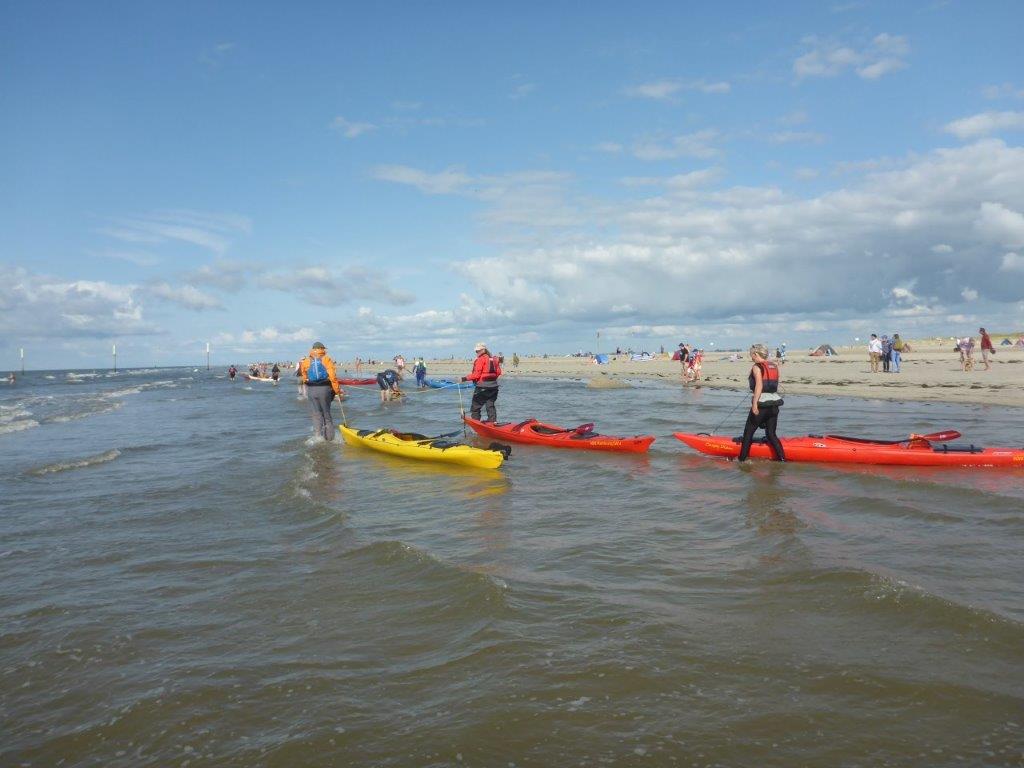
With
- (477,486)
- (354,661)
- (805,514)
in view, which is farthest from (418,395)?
(354,661)

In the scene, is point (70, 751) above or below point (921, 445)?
below

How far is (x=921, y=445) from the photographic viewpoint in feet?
37.6

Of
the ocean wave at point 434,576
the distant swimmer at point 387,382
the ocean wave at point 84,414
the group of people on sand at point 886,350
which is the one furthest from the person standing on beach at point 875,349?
the ocean wave at point 84,414

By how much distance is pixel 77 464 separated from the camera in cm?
1388

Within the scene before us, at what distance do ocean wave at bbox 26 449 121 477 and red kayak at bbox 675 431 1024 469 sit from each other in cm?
Result: 1336

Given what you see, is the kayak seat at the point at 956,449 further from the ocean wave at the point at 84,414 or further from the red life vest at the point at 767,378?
the ocean wave at the point at 84,414

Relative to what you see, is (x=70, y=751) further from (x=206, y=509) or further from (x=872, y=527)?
(x=872, y=527)

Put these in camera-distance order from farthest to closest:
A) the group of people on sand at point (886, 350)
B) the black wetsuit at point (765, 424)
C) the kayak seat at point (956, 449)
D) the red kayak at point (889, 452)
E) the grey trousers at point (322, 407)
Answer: the group of people on sand at point (886, 350) < the grey trousers at point (322, 407) < the black wetsuit at point (765, 424) < the kayak seat at point (956, 449) < the red kayak at point (889, 452)

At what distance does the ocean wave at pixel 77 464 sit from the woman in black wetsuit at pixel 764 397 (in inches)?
544

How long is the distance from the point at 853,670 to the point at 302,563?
17.2 feet

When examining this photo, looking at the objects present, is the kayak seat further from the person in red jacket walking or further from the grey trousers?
the grey trousers

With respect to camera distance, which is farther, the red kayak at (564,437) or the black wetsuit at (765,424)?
the red kayak at (564,437)

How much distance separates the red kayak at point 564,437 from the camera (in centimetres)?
1369

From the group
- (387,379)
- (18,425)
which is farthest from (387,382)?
(18,425)
